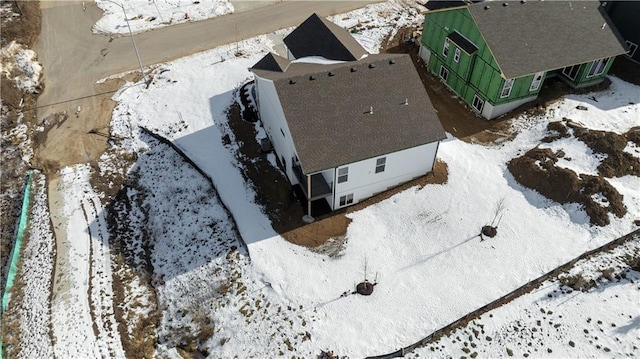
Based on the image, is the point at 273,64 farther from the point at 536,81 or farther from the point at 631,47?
the point at 631,47

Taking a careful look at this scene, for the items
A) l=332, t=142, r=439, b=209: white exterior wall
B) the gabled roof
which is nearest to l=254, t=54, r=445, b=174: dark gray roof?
l=332, t=142, r=439, b=209: white exterior wall

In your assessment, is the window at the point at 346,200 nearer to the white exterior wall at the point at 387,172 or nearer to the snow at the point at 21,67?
the white exterior wall at the point at 387,172

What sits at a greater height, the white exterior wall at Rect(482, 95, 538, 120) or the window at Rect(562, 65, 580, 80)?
the window at Rect(562, 65, 580, 80)

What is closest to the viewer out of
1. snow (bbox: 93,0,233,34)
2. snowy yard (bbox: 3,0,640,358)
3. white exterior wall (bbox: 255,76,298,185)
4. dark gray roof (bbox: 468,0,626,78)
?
snowy yard (bbox: 3,0,640,358)

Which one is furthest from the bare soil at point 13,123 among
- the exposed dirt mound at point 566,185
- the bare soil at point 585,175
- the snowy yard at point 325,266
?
the bare soil at point 585,175

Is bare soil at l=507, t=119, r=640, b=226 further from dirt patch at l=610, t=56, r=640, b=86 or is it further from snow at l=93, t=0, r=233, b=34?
snow at l=93, t=0, r=233, b=34

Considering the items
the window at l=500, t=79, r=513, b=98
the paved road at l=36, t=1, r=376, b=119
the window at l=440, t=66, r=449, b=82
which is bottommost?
the paved road at l=36, t=1, r=376, b=119

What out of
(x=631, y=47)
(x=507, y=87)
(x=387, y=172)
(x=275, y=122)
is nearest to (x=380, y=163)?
(x=387, y=172)
